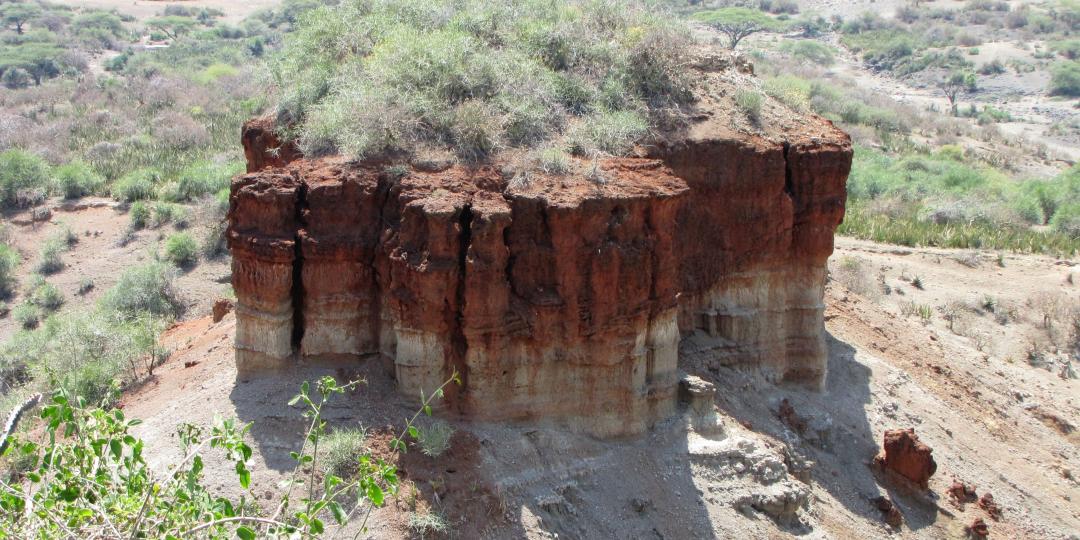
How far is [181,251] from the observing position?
73.5 feet

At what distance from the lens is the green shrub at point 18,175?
26.2 m

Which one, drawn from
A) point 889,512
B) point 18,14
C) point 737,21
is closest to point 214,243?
point 889,512

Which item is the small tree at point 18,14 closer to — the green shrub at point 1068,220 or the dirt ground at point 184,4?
the dirt ground at point 184,4

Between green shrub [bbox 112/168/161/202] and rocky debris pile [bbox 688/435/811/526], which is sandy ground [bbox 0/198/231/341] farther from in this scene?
rocky debris pile [bbox 688/435/811/526]

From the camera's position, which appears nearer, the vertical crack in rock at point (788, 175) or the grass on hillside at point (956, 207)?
the vertical crack in rock at point (788, 175)

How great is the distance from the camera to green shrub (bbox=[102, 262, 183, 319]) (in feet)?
63.4

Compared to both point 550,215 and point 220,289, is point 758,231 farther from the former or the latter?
point 220,289

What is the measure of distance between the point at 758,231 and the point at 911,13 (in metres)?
72.4

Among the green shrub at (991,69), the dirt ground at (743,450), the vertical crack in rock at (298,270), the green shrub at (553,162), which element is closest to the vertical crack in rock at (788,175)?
the dirt ground at (743,450)

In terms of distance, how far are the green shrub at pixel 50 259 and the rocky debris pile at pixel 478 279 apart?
48.2 ft

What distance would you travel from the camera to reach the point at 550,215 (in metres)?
9.52

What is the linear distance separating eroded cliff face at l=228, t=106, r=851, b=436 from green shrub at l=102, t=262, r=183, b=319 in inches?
401

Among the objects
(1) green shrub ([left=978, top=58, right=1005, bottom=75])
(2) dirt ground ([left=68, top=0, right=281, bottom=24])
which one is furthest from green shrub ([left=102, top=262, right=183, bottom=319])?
(1) green shrub ([left=978, top=58, right=1005, bottom=75])

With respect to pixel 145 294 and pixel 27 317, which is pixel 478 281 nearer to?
pixel 145 294
